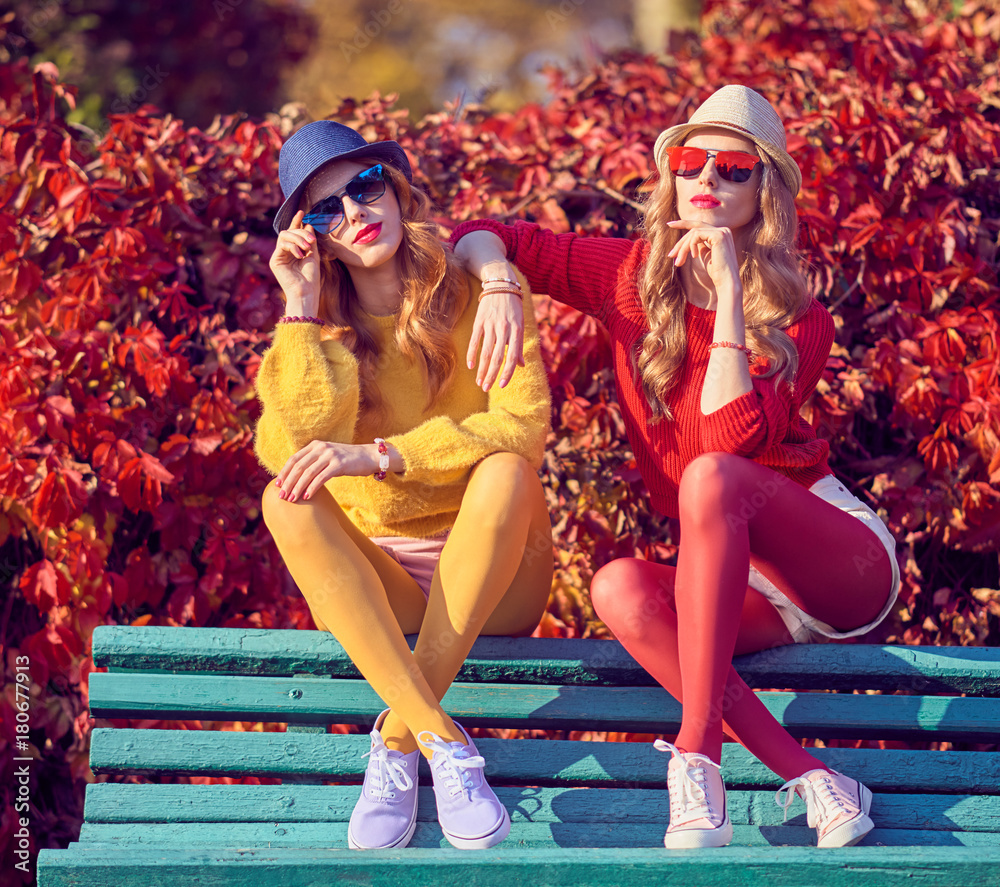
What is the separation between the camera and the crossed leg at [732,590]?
2061 mm

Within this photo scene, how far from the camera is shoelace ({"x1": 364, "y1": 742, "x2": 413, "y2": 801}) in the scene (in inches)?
81.1

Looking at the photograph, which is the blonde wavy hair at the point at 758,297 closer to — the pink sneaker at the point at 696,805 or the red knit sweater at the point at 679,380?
the red knit sweater at the point at 679,380

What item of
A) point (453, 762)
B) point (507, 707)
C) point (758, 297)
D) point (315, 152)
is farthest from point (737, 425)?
point (315, 152)

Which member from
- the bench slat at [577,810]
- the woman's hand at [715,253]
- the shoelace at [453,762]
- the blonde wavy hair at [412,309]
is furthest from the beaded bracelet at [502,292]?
the bench slat at [577,810]

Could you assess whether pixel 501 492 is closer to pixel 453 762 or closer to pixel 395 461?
pixel 395 461

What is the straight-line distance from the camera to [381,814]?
2.04 m

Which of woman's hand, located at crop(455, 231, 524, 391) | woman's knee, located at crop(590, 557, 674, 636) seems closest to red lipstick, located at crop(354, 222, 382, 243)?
woman's hand, located at crop(455, 231, 524, 391)

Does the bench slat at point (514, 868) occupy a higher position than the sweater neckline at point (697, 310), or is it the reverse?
the sweater neckline at point (697, 310)

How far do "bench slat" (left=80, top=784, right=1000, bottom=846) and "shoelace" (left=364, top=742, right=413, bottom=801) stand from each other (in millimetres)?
116

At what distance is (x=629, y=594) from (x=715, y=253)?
772 mm

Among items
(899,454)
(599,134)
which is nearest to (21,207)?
(599,134)

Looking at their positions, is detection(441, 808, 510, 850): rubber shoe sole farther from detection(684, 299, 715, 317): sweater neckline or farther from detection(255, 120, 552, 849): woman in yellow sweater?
detection(684, 299, 715, 317): sweater neckline

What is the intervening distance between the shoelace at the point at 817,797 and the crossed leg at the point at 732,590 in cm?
3

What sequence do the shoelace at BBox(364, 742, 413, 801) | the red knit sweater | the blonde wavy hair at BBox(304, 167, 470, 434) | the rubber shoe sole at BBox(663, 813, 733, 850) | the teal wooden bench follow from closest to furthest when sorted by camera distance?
the rubber shoe sole at BBox(663, 813, 733, 850) → the shoelace at BBox(364, 742, 413, 801) → the teal wooden bench → the red knit sweater → the blonde wavy hair at BBox(304, 167, 470, 434)
